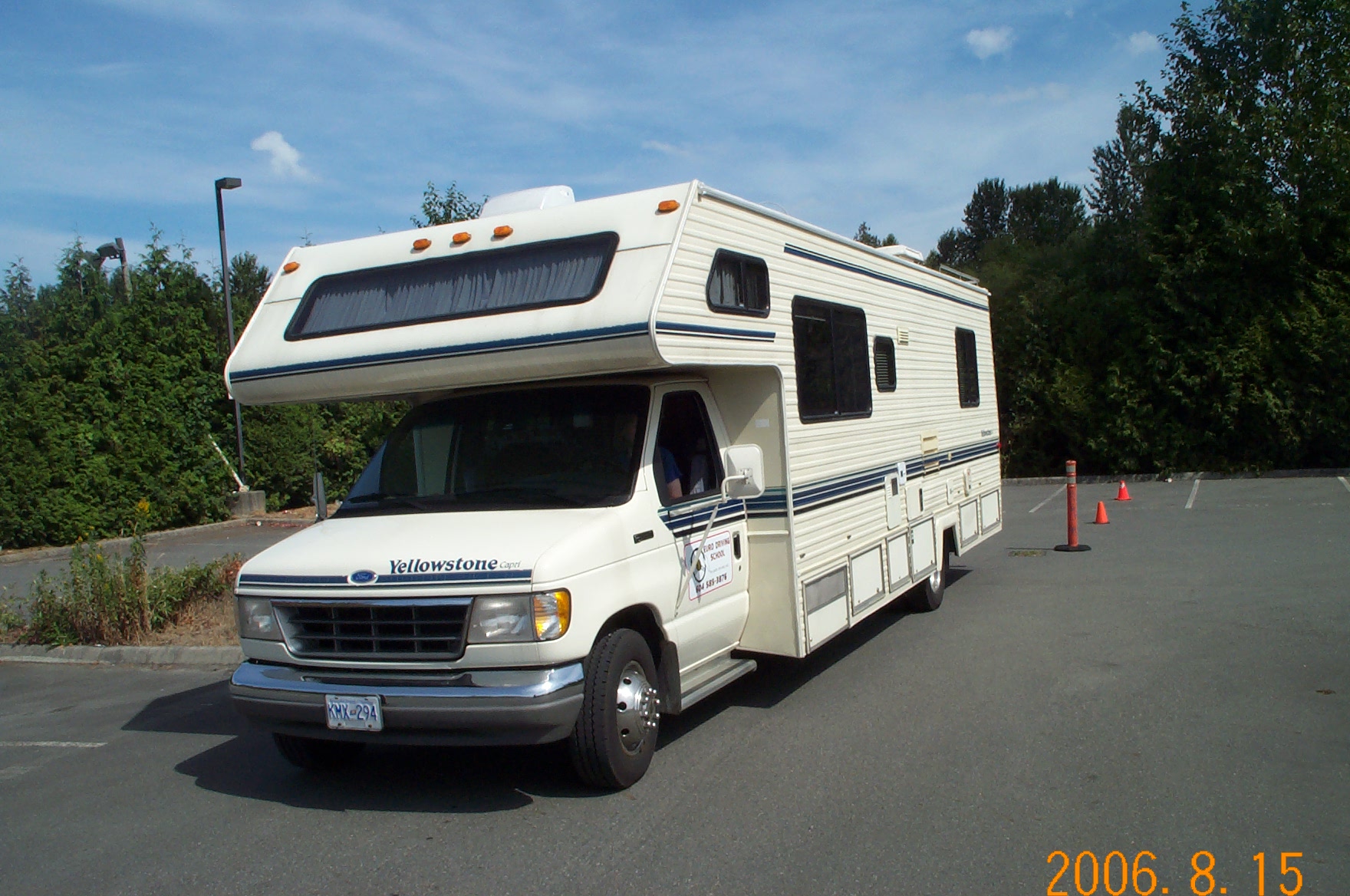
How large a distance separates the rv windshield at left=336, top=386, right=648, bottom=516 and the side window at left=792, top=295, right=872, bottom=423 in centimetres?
143

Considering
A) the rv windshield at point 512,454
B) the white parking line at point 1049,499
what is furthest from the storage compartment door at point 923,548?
the white parking line at point 1049,499

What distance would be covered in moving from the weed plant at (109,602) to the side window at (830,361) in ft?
22.0

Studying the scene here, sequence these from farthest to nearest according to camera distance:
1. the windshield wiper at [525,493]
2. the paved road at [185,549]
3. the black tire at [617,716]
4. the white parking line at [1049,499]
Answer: the white parking line at [1049,499] → the paved road at [185,549] → the windshield wiper at [525,493] → the black tire at [617,716]

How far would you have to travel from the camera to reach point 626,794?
5.18 m

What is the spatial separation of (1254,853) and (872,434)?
167 inches

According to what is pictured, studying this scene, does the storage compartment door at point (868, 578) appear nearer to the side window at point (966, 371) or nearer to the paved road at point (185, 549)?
the side window at point (966, 371)

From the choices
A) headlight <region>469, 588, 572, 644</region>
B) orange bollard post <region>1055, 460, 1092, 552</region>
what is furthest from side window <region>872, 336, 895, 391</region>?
orange bollard post <region>1055, 460, 1092, 552</region>

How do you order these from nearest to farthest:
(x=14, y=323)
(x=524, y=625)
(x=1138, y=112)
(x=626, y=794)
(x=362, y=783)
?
(x=524, y=625) < (x=626, y=794) < (x=362, y=783) < (x=14, y=323) < (x=1138, y=112)

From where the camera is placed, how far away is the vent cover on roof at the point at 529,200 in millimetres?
6723

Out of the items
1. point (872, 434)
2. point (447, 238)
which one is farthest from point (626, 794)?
point (872, 434)

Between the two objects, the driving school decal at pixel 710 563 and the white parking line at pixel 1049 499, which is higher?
the driving school decal at pixel 710 563

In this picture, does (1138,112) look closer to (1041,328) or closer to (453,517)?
(1041,328)

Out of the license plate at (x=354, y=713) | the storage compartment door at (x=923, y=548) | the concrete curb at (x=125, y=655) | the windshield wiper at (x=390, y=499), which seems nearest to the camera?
the license plate at (x=354, y=713)

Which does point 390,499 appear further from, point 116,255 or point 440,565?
point 116,255
